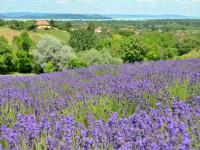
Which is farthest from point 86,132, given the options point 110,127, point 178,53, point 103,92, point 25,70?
point 178,53

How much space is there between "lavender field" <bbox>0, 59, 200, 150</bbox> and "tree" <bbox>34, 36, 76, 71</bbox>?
76.3 ft

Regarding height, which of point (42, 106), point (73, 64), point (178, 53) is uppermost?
point (42, 106)

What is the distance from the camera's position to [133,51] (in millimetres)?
43562

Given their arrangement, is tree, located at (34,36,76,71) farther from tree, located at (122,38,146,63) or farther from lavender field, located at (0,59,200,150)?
lavender field, located at (0,59,200,150)

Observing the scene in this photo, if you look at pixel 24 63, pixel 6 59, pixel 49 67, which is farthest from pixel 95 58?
pixel 6 59

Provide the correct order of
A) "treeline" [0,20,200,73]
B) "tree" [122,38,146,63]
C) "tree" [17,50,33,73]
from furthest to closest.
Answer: "tree" [122,38,146,63]
"tree" [17,50,33,73]
"treeline" [0,20,200,73]

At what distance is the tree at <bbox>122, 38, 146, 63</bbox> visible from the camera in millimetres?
43375

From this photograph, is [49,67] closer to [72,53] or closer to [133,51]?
[72,53]

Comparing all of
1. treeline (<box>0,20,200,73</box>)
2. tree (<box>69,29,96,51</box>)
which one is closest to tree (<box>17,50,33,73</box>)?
treeline (<box>0,20,200,73</box>)

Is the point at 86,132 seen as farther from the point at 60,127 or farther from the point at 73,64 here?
the point at 73,64

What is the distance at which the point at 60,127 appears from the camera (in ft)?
8.77

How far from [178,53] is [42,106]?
64742 millimetres

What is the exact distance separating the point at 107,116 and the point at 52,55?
25863mm

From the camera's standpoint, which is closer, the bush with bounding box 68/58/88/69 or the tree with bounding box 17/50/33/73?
the bush with bounding box 68/58/88/69
